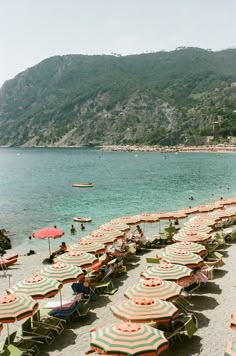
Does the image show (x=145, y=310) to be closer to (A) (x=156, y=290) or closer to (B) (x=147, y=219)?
(A) (x=156, y=290)

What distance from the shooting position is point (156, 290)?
12.7m

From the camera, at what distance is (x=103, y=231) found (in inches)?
904

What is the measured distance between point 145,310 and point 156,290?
143cm

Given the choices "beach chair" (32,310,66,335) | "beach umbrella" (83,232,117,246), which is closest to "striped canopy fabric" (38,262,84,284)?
"beach chair" (32,310,66,335)

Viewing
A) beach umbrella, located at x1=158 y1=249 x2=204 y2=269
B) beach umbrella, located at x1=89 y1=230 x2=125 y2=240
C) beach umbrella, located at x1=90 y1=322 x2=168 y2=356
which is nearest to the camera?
beach umbrella, located at x1=90 y1=322 x2=168 y2=356

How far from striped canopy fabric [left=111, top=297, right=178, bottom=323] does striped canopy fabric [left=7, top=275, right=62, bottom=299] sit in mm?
2845

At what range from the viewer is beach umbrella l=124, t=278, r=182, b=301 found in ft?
41.3

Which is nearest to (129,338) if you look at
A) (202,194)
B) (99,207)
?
(99,207)

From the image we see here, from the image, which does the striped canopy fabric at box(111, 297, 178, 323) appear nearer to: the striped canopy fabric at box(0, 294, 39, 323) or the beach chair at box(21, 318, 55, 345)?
the striped canopy fabric at box(0, 294, 39, 323)

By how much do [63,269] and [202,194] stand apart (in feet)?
147

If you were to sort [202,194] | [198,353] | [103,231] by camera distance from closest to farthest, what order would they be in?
[198,353] → [103,231] → [202,194]

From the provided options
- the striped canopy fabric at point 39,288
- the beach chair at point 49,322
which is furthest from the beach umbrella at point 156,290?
the beach chair at point 49,322

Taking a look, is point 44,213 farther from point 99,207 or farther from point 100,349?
point 100,349

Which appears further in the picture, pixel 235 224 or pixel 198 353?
pixel 235 224
